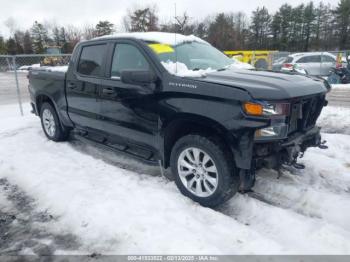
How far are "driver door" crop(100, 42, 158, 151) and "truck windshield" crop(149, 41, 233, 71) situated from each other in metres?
0.24

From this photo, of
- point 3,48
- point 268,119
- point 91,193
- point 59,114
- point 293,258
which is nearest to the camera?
point 293,258

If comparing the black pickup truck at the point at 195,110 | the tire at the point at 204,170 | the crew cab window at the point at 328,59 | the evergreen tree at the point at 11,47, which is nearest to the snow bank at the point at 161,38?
the black pickup truck at the point at 195,110

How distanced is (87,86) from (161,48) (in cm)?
144

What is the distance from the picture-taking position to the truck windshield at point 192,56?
3.86 meters

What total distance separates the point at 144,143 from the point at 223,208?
129cm

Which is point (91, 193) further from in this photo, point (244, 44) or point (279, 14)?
point (279, 14)

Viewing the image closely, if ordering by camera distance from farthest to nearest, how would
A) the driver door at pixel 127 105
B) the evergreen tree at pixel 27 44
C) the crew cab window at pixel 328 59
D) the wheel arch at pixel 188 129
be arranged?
the evergreen tree at pixel 27 44, the crew cab window at pixel 328 59, the driver door at pixel 127 105, the wheel arch at pixel 188 129

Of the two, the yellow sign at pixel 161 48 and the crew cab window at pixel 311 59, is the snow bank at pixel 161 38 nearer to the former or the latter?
the yellow sign at pixel 161 48

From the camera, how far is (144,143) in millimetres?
4047

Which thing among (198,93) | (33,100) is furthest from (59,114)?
(198,93)

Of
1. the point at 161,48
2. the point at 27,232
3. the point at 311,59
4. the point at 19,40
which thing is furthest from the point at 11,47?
the point at 27,232

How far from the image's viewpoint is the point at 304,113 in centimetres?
338

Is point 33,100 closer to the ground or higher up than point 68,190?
higher up

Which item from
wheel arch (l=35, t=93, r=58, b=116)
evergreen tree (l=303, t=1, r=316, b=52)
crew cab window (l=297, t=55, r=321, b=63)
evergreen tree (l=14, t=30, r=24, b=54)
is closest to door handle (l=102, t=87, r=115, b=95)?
wheel arch (l=35, t=93, r=58, b=116)
